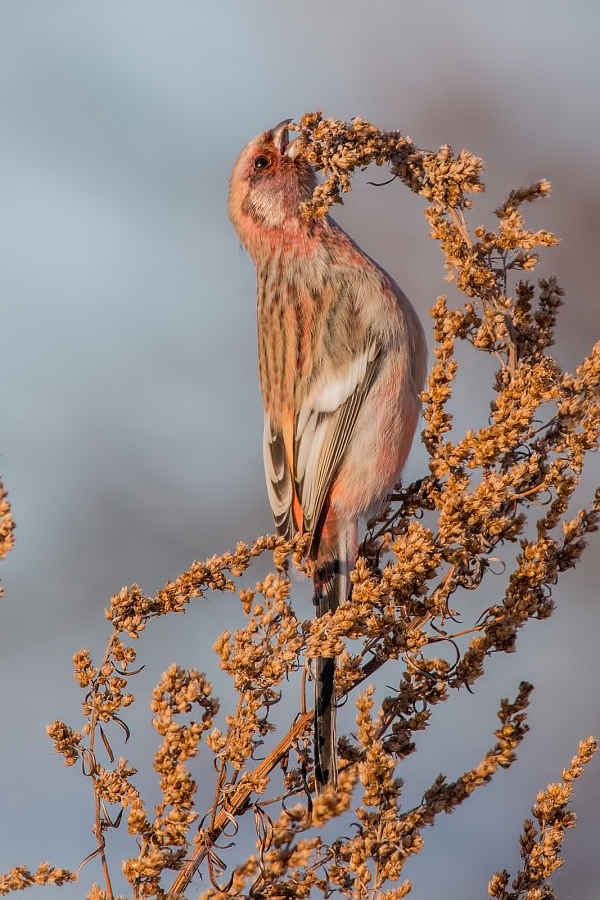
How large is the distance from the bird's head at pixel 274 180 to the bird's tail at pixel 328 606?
55.8 inches

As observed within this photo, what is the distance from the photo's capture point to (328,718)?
91.2 inches

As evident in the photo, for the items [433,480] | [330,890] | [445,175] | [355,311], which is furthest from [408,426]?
[330,890]

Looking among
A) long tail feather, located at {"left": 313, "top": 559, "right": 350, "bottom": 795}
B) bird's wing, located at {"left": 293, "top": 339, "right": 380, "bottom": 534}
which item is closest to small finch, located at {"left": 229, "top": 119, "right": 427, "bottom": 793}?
bird's wing, located at {"left": 293, "top": 339, "right": 380, "bottom": 534}

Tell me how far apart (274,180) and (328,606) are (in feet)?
6.13

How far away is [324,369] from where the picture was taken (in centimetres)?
348

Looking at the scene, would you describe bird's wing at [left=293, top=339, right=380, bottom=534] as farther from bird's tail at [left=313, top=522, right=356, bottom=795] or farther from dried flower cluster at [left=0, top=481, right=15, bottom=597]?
dried flower cluster at [left=0, top=481, right=15, bottom=597]

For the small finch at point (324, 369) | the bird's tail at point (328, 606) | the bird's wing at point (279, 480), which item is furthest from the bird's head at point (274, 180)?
the bird's tail at point (328, 606)

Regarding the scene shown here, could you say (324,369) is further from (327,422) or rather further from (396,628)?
(396,628)

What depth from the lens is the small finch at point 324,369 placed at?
3225 mm

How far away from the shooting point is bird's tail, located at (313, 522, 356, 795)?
88.0 inches

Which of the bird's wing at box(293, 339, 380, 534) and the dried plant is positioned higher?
the bird's wing at box(293, 339, 380, 534)

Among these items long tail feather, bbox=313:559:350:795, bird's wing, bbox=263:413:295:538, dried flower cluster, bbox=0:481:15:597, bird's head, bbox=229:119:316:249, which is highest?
bird's head, bbox=229:119:316:249

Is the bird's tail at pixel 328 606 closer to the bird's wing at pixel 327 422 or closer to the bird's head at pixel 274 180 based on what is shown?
the bird's wing at pixel 327 422

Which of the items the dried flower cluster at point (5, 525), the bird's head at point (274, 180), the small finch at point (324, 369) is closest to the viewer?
the dried flower cluster at point (5, 525)
